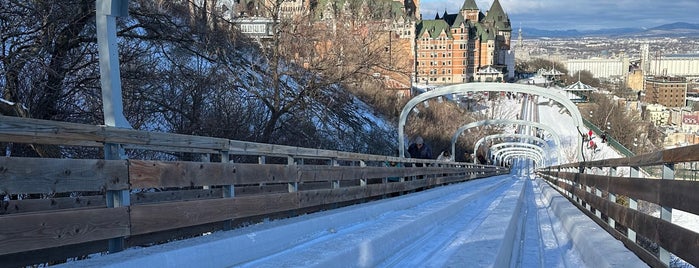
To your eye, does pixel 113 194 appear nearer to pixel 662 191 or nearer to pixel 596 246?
pixel 662 191

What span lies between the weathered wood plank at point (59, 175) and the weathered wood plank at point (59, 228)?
6.8 inches

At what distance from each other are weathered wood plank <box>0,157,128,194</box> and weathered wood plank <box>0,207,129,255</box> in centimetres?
17

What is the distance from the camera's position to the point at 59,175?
4152mm

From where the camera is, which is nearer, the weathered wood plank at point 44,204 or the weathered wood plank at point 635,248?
the weathered wood plank at point 44,204

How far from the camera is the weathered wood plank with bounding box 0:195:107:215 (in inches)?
177

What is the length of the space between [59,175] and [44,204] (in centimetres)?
196

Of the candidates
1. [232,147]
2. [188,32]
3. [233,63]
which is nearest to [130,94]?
[188,32]

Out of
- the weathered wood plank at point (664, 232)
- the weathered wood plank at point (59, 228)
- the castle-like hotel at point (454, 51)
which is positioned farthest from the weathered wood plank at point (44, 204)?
the castle-like hotel at point (454, 51)

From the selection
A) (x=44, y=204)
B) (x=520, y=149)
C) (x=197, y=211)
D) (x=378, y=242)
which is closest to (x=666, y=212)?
(x=378, y=242)

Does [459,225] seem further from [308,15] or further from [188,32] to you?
[308,15]

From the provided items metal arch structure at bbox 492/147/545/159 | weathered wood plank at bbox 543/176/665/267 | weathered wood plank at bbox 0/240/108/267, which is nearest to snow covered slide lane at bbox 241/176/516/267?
weathered wood plank at bbox 0/240/108/267

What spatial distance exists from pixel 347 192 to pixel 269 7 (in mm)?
11474

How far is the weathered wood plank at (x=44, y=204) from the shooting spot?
4491 mm

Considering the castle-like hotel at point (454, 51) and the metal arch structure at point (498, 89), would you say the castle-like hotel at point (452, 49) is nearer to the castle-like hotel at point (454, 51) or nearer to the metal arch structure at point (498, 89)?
the castle-like hotel at point (454, 51)
